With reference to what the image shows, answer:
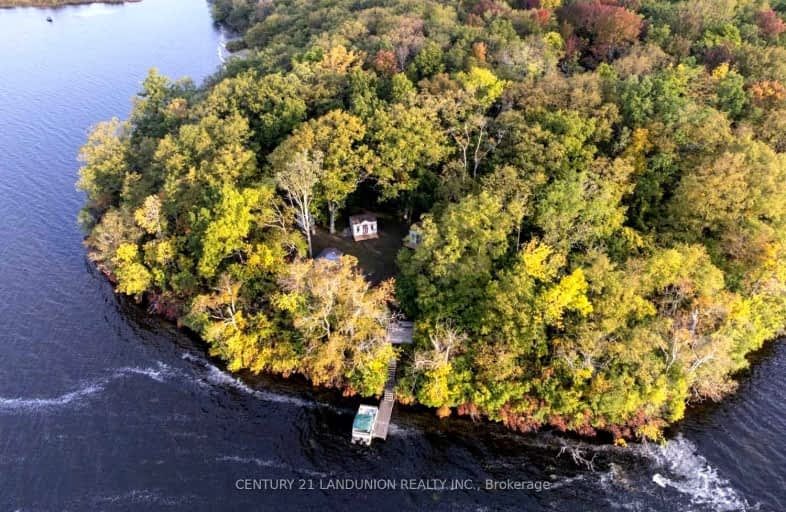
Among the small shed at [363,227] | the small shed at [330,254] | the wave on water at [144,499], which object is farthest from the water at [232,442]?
the small shed at [363,227]

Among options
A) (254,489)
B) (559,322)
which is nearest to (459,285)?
(559,322)

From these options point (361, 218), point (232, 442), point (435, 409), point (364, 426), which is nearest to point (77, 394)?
point (232, 442)

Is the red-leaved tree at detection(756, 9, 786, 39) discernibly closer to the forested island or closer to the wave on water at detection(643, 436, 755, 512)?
the forested island

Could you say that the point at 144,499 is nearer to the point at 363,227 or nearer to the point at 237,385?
the point at 237,385

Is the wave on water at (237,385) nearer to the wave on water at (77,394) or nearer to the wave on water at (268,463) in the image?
the wave on water at (77,394)

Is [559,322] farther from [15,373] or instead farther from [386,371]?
[15,373]

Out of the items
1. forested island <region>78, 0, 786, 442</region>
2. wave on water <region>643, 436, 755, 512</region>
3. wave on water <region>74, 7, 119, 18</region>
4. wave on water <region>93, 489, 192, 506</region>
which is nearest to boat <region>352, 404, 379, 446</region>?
forested island <region>78, 0, 786, 442</region>
